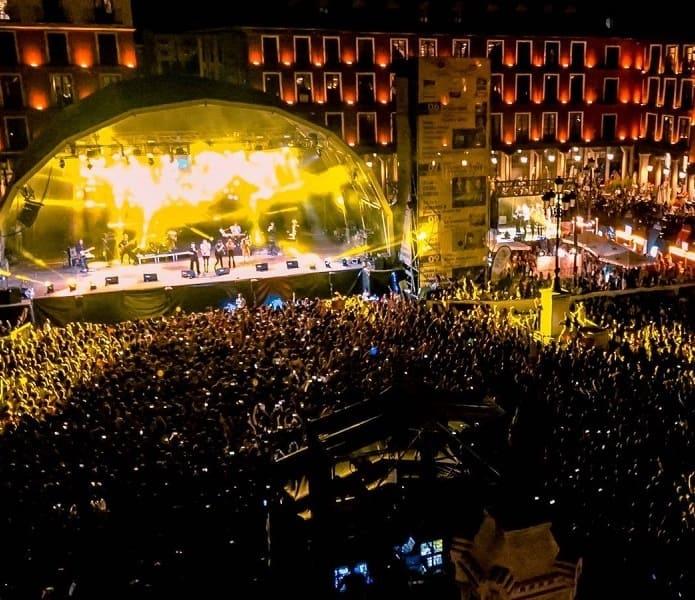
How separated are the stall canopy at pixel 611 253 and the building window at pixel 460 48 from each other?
1868 centimetres

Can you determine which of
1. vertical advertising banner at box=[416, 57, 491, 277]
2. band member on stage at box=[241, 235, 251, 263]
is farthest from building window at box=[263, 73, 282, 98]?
vertical advertising banner at box=[416, 57, 491, 277]

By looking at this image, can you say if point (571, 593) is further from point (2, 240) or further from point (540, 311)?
point (2, 240)

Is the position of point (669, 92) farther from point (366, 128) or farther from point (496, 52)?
point (366, 128)

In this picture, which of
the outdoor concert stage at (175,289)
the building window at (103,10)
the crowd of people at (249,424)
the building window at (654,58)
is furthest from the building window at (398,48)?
the crowd of people at (249,424)

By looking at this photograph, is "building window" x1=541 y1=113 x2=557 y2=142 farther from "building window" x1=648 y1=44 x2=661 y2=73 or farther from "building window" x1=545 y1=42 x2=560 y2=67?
"building window" x1=648 y1=44 x2=661 y2=73

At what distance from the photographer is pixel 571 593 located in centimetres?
541

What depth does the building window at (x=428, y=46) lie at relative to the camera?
39.6 m

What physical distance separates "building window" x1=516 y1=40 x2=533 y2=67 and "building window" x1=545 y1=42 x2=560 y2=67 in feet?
3.86

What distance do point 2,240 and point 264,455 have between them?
57.8ft

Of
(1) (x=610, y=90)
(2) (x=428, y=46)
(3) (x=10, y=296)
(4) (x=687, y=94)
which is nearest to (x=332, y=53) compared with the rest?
(2) (x=428, y=46)

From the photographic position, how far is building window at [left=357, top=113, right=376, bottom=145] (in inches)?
1564

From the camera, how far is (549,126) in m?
43.5

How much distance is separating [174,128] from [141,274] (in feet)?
17.1

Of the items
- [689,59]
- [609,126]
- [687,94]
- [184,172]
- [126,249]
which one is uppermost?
[689,59]
